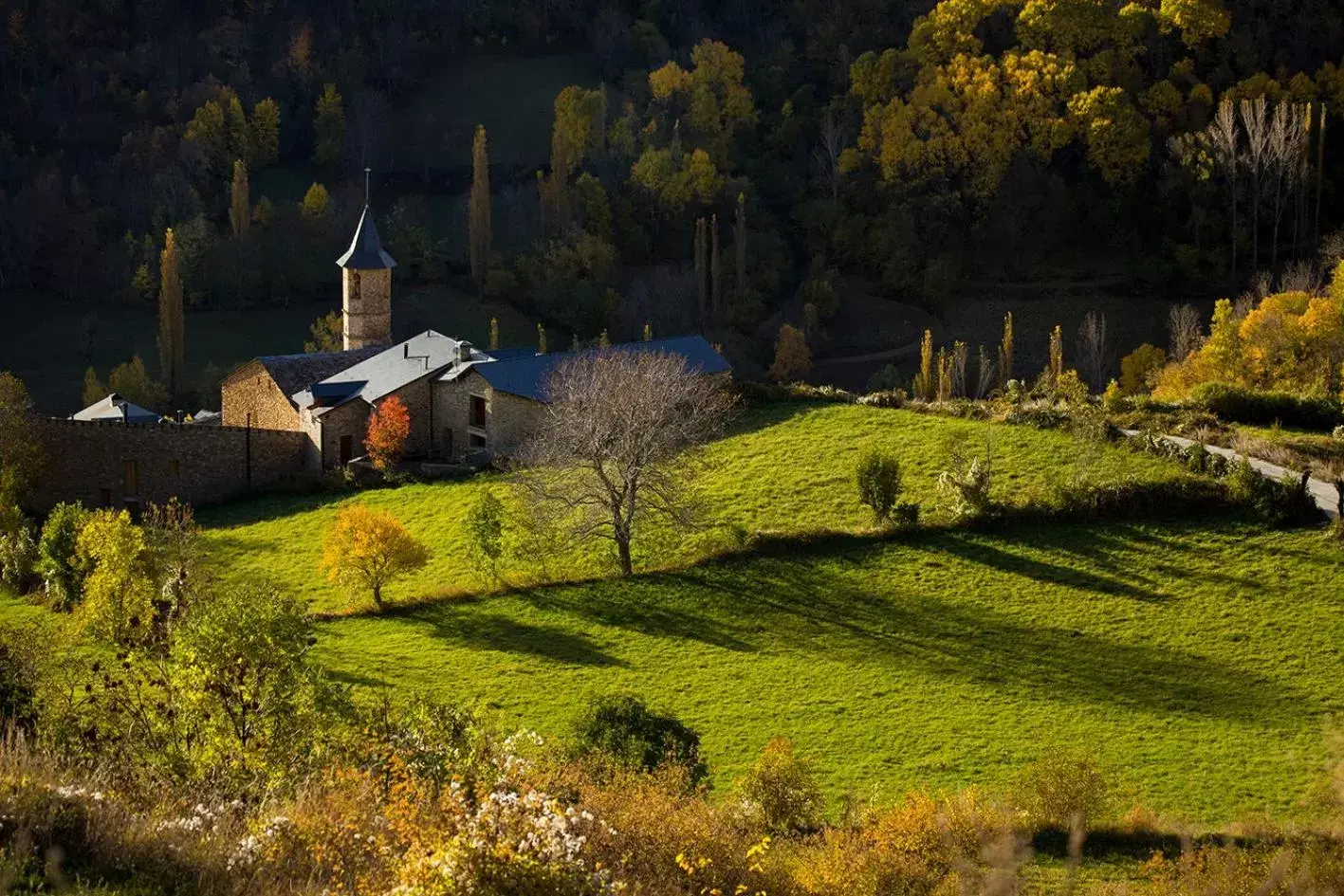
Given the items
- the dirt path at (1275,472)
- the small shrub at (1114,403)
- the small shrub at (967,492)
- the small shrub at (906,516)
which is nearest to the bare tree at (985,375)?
the small shrub at (1114,403)

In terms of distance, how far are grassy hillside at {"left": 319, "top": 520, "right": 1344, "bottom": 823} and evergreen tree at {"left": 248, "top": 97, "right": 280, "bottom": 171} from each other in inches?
2264

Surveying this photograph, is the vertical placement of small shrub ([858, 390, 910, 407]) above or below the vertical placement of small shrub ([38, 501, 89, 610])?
above

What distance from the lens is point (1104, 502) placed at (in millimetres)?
36406

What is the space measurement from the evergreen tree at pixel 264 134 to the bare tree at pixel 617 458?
52.6 metres

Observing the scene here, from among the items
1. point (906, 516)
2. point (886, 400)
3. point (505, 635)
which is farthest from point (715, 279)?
point (505, 635)

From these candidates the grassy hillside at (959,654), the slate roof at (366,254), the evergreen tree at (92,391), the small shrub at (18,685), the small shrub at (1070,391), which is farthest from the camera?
the evergreen tree at (92,391)

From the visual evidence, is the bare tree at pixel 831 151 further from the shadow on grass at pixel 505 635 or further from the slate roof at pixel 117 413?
the shadow on grass at pixel 505 635

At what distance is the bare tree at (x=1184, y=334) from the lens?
60.0 metres

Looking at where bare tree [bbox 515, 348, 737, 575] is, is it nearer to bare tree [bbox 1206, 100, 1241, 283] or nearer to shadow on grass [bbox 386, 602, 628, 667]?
shadow on grass [bbox 386, 602, 628, 667]

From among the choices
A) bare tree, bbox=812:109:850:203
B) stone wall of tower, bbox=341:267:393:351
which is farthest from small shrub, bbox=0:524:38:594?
bare tree, bbox=812:109:850:203

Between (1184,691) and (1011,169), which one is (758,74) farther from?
(1184,691)

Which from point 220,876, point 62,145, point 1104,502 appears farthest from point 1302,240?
point 220,876

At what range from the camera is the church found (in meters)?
46.6

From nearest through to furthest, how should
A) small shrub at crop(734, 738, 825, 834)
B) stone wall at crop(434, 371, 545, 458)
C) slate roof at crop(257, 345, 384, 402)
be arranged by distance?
small shrub at crop(734, 738, 825, 834) < stone wall at crop(434, 371, 545, 458) < slate roof at crop(257, 345, 384, 402)
